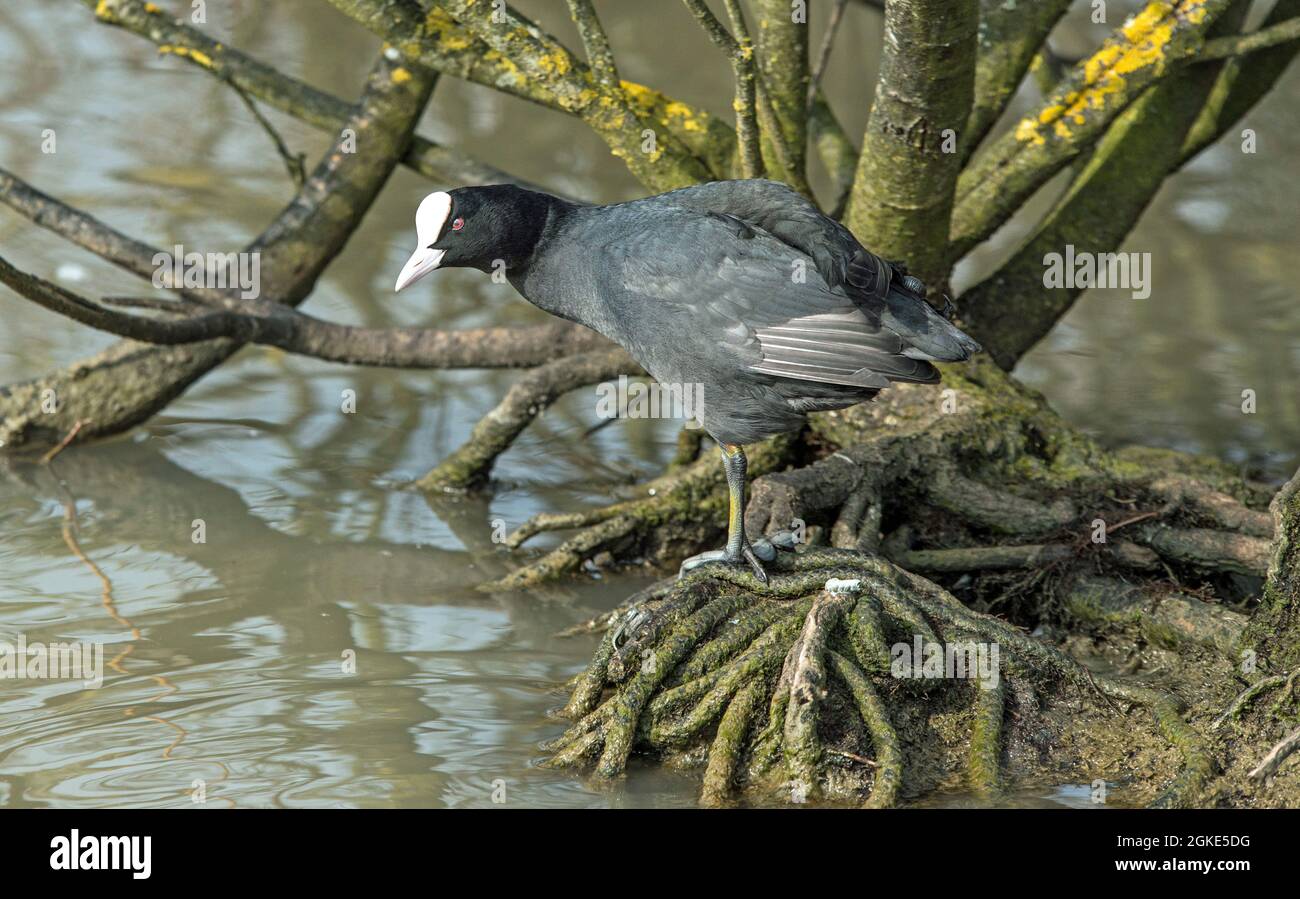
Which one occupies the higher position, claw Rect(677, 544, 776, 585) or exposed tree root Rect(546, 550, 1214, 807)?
claw Rect(677, 544, 776, 585)

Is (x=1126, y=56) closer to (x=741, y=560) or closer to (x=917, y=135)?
(x=917, y=135)

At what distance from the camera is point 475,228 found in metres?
4.73

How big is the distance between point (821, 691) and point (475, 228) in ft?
5.84

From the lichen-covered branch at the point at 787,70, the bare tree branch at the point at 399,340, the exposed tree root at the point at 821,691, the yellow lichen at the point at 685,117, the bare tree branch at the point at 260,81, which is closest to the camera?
the exposed tree root at the point at 821,691

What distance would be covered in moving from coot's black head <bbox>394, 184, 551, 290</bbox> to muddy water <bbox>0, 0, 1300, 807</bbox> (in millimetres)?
1391

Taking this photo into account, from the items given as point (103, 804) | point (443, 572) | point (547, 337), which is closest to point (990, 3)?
point (547, 337)

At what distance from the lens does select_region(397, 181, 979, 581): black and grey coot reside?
4434mm

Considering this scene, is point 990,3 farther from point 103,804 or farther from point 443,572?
point 103,804

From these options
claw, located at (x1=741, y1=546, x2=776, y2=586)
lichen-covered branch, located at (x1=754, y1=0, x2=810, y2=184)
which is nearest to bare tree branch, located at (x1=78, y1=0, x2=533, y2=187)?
lichen-covered branch, located at (x1=754, y1=0, x2=810, y2=184)

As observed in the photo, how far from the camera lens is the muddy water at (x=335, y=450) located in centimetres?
450

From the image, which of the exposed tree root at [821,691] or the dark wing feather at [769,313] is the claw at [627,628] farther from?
the dark wing feather at [769,313]

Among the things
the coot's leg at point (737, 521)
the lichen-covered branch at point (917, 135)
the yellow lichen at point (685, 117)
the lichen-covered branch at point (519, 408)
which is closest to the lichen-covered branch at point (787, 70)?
the yellow lichen at point (685, 117)

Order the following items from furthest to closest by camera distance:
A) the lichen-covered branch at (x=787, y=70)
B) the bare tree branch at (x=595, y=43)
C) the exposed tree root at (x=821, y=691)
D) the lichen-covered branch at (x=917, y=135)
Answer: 1. the lichen-covered branch at (x=787, y=70)
2. the bare tree branch at (x=595, y=43)
3. the lichen-covered branch at (x=917, y=135)
4. the exposed tree root at (x=821, y=691)

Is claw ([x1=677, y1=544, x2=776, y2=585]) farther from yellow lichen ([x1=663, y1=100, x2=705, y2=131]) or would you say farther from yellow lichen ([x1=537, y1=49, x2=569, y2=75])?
yellow lichen ([x1=663, y1=100, x2=705, y2=131])
